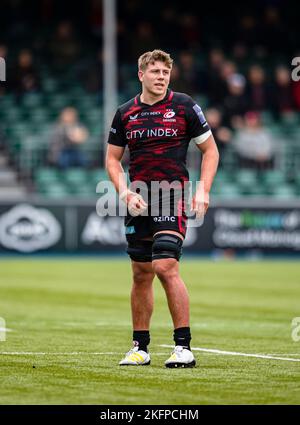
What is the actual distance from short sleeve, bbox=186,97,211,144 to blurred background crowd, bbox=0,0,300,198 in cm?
1898

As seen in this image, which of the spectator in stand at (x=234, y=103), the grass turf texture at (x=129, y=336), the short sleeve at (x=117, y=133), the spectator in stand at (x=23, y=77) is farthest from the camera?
the spectator in stand at (x=23, y=77)

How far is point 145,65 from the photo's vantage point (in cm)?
984

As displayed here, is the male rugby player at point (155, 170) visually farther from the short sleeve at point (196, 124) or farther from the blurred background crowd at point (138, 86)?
the blurred background crowd at point (138, 86)

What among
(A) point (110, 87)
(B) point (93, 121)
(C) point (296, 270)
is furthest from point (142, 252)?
(B) point (93, 121)

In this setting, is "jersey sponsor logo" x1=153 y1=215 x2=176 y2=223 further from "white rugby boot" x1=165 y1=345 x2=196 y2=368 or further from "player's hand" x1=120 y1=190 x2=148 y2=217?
"white rugby boot" x1=165 y1=345 x2=196 y2=368

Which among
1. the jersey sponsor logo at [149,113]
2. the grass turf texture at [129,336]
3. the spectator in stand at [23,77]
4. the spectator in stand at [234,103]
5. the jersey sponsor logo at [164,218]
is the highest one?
the spectator in stand at [23,77]

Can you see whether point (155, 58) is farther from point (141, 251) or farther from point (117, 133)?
point (141, 251)

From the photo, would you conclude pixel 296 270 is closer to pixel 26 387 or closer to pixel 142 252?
pixel 142 252

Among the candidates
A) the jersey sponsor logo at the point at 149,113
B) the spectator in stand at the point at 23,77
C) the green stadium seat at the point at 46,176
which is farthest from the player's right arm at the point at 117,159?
the spectator in stand at the point at 23,77

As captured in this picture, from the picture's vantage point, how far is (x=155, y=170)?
32.3 feet

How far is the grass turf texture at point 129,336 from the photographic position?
8.10 metres

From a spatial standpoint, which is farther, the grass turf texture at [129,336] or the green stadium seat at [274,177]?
the green stadium seat at [274,177]

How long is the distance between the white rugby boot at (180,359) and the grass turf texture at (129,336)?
89 mm

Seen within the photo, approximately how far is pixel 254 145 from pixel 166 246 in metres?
20.4
